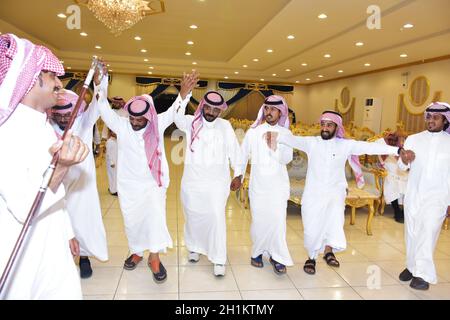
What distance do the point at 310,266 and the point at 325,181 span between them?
77 centimetres

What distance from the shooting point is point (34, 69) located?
4.19 ft

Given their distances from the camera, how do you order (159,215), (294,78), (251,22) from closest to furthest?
1. (159,215)
2. (251,22)
3. (294,78)

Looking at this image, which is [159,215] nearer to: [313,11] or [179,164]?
[313,11]

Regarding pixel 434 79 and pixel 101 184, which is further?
pixel 434 79

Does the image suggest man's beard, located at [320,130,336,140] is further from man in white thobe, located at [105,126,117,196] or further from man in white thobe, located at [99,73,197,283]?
man in white thobe, located at [105,126,117,196]

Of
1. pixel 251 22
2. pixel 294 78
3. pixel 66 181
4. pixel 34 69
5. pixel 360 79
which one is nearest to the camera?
pixel 34 69

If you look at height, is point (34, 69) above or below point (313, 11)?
below

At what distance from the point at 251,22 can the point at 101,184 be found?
427 cm

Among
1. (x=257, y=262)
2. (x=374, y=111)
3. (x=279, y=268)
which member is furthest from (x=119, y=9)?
(x=374, y=111)

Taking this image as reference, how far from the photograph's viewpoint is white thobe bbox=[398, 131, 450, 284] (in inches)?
113

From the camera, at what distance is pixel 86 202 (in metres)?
2.88

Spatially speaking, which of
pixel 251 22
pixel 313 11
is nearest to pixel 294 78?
pixel 251 22

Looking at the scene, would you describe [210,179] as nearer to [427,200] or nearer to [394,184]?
[427,200]

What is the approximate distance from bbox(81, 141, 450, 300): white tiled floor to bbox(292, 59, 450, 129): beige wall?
22.3 ft
